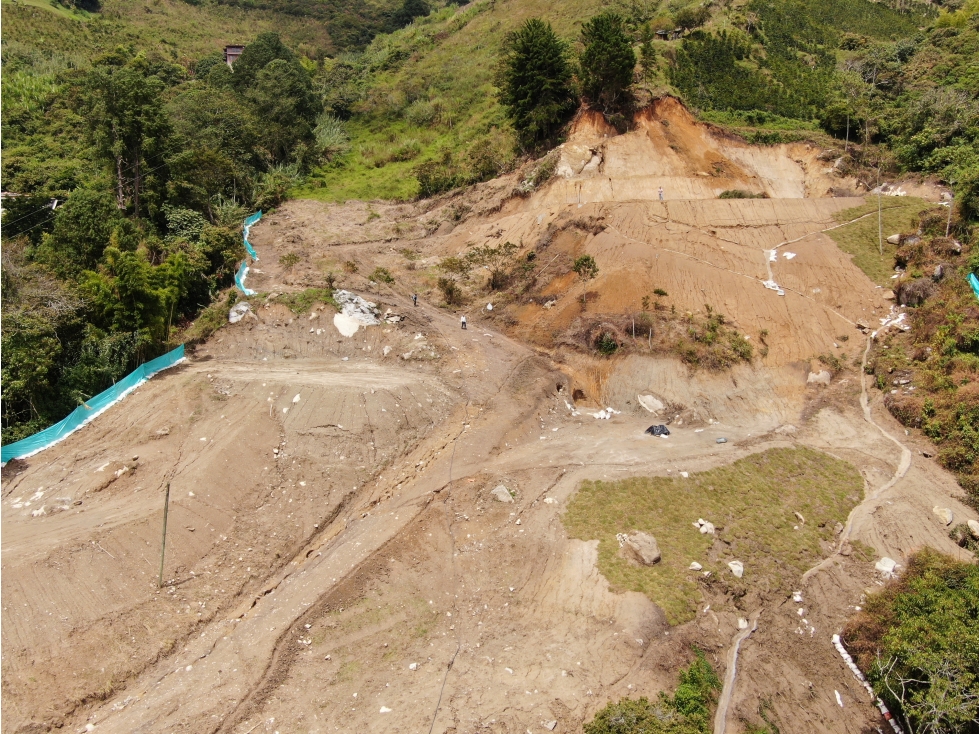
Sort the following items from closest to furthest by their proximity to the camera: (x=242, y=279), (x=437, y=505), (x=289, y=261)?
(x=437, y=505) < (x=242, y=279) < (x=289, y=261)

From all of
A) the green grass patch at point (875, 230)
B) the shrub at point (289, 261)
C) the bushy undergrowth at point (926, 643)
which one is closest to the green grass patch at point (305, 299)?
the shrub at point (289, 261)

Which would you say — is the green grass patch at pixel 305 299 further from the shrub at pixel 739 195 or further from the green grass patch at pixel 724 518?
the shrub at pixel 739 195

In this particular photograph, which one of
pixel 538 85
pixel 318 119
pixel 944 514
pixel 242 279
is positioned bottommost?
pixel 944 514

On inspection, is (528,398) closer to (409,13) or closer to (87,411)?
(87,411)

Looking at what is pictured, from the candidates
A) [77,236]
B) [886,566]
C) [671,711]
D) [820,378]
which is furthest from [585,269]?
[77,236]

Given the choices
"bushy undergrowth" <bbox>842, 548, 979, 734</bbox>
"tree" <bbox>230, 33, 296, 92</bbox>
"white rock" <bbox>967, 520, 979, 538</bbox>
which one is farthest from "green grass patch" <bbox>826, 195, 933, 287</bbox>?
"tree" <bbox>230, 33, 296, 92</bbox>

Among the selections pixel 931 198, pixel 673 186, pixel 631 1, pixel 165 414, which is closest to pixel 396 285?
pixel 165 414
